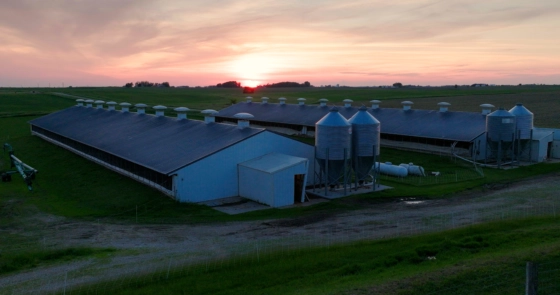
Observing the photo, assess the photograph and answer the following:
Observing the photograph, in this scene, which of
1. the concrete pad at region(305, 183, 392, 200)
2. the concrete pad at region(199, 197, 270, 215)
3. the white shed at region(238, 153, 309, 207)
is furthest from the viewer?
the concrete pad at region(305, 183, 392, 200)

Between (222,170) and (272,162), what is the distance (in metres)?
3.48

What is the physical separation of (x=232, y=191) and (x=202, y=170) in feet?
8.93

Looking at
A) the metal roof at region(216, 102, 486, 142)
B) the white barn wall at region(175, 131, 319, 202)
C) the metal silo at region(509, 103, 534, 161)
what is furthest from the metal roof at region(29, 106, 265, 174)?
the metal silo at region(509, 103, 534, 161)

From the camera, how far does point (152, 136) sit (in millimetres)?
46719

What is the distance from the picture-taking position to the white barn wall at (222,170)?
34.3 metres

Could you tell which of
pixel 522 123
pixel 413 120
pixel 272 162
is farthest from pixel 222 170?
pixel 413 120

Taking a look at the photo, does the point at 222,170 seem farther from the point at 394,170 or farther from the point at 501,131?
the point at 501,131

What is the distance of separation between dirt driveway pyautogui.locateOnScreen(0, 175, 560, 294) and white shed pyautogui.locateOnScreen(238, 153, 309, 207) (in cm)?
354

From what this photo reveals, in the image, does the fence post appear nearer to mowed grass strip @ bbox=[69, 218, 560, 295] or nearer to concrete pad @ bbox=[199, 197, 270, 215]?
mowed grass strip @ bbox=[69, 218, 560, 295]

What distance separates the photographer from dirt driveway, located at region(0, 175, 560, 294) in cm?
2016

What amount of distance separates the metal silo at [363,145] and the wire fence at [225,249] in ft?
27.4

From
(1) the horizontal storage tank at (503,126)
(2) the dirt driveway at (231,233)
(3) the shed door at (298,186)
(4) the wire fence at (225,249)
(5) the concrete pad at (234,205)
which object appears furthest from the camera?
(1) the horizontal storage tank at (503,126)

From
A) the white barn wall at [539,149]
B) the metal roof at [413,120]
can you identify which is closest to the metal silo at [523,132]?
the white barn wall at [539,149]

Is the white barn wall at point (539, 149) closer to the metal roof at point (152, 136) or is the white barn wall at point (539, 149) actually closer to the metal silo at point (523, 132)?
the metal silo at point (523, 132)
